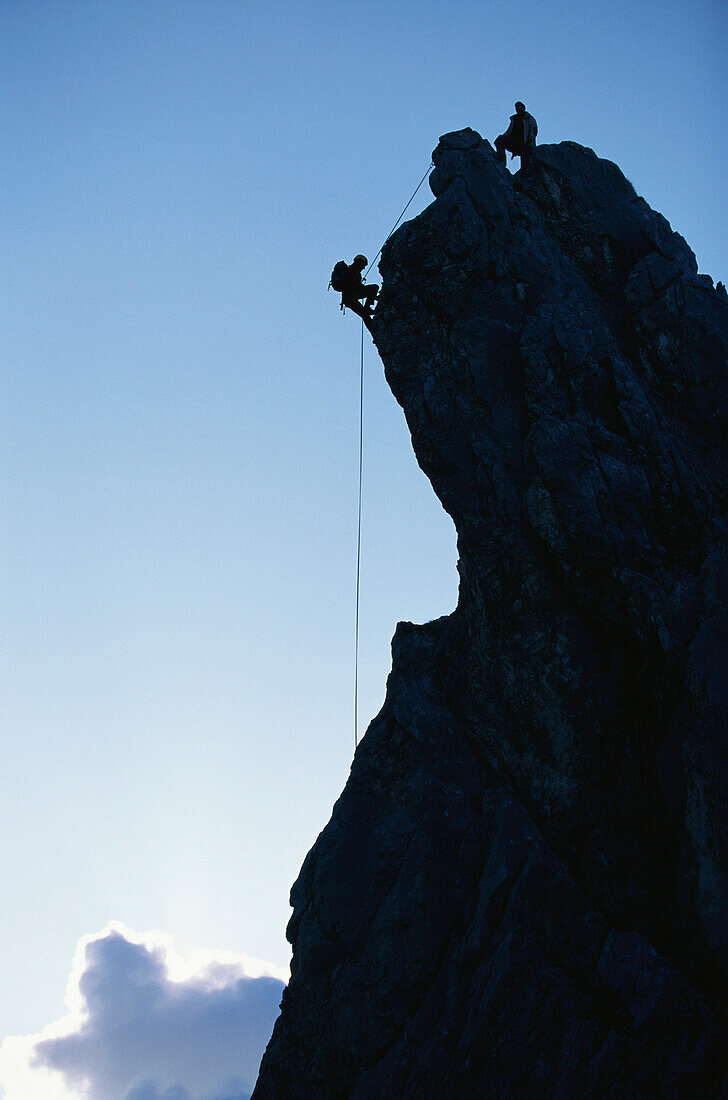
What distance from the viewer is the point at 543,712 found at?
2188 cm

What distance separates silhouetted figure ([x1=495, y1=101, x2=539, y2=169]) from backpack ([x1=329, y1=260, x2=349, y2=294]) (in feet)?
16.5

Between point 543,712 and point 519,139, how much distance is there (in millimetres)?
15775

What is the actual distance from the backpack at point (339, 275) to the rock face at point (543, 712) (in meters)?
2.45

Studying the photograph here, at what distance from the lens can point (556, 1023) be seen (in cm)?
1825

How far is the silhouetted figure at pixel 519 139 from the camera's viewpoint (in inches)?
1104

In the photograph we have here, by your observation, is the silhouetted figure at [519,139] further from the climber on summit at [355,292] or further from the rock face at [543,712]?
the climber on summit at [355,292]

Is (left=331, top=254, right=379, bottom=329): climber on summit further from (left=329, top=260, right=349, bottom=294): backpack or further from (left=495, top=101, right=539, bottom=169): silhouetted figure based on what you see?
(left=495, top=101, right=539, bottom=169): silhouetted figure

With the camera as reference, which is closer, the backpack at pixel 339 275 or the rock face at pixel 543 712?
the rock face at pixel 543 712

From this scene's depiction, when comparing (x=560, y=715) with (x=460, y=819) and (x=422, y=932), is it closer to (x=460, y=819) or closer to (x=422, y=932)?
(x=460, y=819)

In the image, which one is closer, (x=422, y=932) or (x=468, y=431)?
(x=422, y=932)

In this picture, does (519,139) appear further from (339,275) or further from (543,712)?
(543,712)

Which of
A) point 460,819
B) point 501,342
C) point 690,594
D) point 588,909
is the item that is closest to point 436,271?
point 501,342

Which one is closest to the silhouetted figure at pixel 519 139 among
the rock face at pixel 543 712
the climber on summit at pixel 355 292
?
the rock face at pixel 543 712

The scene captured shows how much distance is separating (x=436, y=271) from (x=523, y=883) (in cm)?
1456
